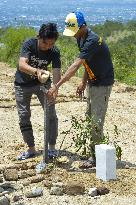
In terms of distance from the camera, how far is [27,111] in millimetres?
7406

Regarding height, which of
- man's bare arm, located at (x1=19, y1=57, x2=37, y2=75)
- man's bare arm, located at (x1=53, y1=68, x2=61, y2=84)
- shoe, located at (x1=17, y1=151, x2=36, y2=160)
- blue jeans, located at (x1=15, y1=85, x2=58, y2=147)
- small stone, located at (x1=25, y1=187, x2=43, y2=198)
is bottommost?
shoe, located at (x1=17, y1=151, x2=36, y2=160)

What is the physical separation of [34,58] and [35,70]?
0.36m

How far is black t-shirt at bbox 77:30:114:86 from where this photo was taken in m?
6.66

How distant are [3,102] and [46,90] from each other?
6256 millimetres

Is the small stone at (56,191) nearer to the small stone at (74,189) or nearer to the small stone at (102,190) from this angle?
the small stone at (74,189)

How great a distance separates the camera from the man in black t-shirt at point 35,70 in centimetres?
692

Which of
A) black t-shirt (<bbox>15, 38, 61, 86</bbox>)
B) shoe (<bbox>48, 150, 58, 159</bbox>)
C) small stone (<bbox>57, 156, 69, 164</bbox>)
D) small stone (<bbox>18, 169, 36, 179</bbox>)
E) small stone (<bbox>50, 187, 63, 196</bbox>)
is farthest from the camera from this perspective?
shoe (<bbox>48, 150, 58, 159</bbox>)

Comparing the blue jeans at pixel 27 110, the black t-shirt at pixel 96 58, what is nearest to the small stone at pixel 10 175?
the blue jeans at pixel 27 110

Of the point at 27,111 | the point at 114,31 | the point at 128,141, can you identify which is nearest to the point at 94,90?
the point at 27,111

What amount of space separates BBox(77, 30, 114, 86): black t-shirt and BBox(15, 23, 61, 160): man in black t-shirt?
425 millimetres

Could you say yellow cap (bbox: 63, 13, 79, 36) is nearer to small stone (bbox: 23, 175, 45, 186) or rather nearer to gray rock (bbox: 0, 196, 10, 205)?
small stone (bbox: 23, 175, 45, 186)

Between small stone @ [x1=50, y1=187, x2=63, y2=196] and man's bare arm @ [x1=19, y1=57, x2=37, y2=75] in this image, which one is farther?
man's bare arm @ [x1=19, y1=57, x2=37, y2=75]

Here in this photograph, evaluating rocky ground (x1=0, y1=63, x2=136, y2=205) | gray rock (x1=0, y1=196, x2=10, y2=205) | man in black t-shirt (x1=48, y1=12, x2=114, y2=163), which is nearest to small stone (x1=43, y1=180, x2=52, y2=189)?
rocky ground (x1=0, y1=63, x2=136, y2=205)

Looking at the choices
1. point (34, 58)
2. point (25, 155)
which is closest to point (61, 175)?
point (25, 155)
